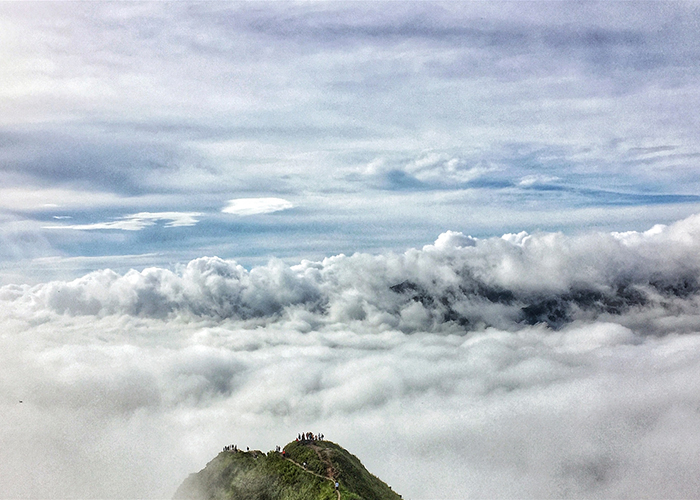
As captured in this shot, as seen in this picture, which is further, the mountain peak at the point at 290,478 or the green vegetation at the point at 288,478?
the green vegetation at the point at 288,478

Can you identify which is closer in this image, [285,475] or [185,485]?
[285,475]

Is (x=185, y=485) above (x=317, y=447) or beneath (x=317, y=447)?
beneath

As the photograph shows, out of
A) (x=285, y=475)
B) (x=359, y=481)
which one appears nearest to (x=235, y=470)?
(x=285, y=475)

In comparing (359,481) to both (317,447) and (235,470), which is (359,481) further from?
(235,470)

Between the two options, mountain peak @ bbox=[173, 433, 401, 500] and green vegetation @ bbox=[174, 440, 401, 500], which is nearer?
mountain peak @ bbox=[173, 433, 401, 500]

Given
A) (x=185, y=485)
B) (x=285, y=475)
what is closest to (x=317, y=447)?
(x=285, y=475)

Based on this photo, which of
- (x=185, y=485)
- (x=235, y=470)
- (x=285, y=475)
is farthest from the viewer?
(x=185, y=485)

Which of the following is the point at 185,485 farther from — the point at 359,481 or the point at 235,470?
the point at 359,481

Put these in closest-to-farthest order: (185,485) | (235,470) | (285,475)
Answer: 1. (285,475)
2. (235,470)
3. (185,485)
